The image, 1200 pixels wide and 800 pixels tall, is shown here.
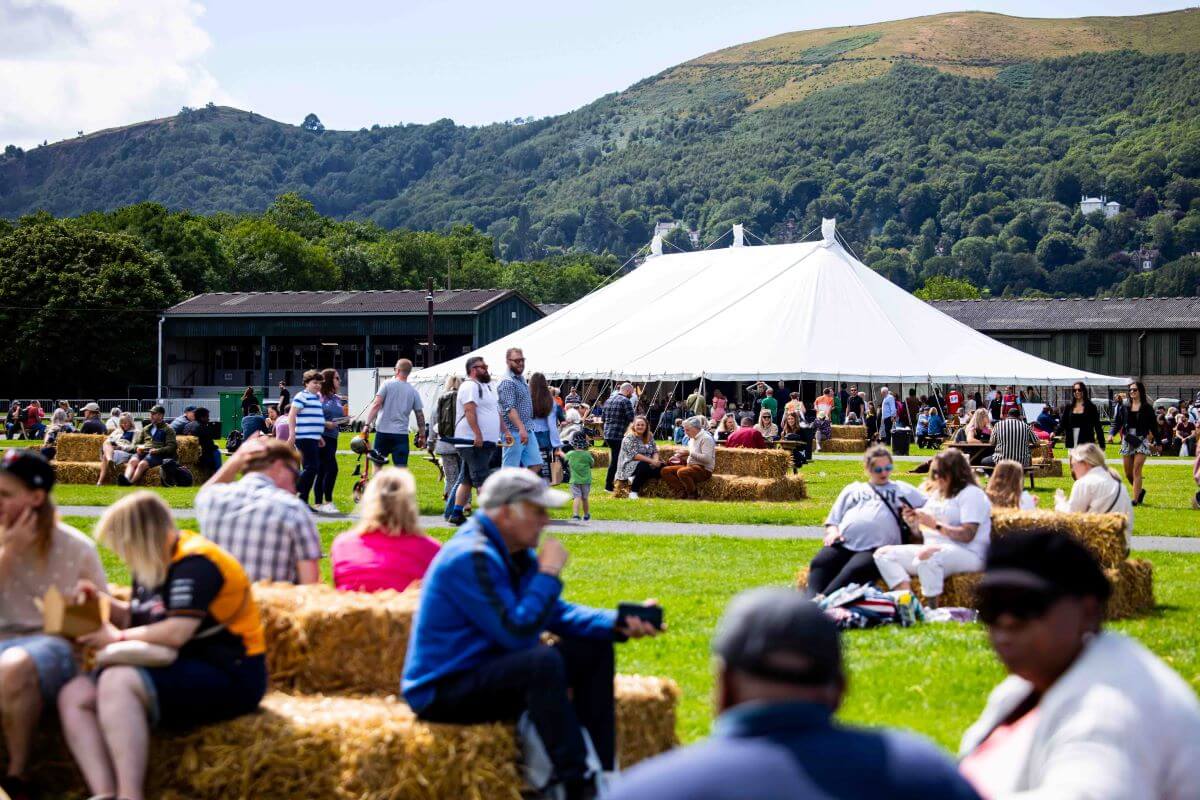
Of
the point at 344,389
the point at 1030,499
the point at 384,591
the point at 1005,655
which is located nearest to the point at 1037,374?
the point at 1030,499

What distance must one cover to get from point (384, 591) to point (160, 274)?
75578mm

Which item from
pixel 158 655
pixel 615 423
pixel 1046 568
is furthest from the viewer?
pixel 615 423

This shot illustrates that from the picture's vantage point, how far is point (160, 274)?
78688 millimetres

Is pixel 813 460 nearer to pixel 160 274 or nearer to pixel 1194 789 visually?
pixel 1194 789

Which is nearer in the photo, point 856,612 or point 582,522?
point 856,612

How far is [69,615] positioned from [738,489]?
51.5 ft

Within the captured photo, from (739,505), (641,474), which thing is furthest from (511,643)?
(641,474)

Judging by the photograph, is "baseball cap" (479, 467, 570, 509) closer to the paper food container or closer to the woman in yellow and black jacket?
the woman in yellow and black jacket

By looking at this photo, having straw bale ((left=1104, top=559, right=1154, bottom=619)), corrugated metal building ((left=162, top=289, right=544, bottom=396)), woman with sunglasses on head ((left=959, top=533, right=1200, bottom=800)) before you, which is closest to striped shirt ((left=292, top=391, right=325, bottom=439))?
straw bale ((left=1104, top=559, right=1154, bottom=619))

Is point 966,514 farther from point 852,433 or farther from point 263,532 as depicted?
point 852,433

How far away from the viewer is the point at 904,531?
10578 mm

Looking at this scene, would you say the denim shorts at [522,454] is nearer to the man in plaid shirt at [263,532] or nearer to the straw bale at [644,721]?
the man in plaid shirt at [263,532]

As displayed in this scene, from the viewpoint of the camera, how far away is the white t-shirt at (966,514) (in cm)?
1033

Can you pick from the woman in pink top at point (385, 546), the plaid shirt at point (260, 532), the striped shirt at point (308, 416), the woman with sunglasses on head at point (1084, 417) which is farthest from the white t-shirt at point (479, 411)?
the woman with sunglasses on head at point (1084, 417)
